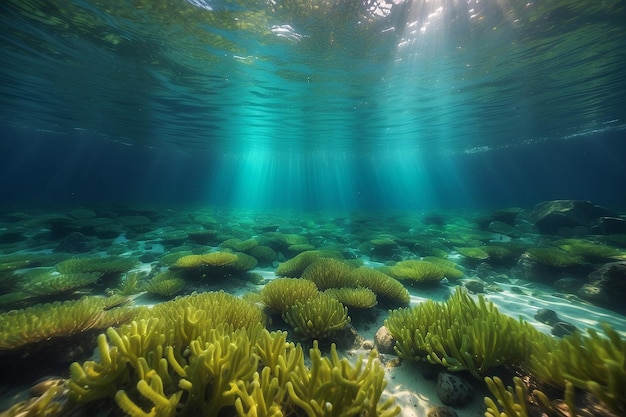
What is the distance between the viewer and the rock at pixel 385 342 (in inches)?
146

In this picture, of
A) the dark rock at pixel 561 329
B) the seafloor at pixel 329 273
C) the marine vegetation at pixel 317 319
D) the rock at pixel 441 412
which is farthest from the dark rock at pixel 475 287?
the rock at pixel 441 412

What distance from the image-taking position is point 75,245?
34.7 feet

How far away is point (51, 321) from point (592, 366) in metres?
5.56

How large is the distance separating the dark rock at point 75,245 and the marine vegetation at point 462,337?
1263 centimetres

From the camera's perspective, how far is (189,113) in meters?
22.3

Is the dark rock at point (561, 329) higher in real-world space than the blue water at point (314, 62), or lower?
lower

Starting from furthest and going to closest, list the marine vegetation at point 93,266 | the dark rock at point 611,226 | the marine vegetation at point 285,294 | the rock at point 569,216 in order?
the rock at point 569,216, the dark rock at point 611,226, the marine vegetation at point 93,266, the marine vegetation at point 285,294

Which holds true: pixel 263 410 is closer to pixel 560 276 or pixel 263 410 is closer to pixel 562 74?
pixel 560 276

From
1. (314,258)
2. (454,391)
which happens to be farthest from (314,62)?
(454,391)

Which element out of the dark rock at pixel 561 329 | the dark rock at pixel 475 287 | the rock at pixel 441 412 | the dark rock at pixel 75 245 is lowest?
the dark rock at pixel 75 245

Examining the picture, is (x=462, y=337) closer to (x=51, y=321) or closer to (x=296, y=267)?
(x=296, y=267)

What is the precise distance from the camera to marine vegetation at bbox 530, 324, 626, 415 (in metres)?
1.70

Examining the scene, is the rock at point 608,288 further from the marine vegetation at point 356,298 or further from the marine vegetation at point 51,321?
the marine vegetation at point 51,321

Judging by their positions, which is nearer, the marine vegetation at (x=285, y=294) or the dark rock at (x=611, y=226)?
the marine vegetation at (x=285, y=294)
